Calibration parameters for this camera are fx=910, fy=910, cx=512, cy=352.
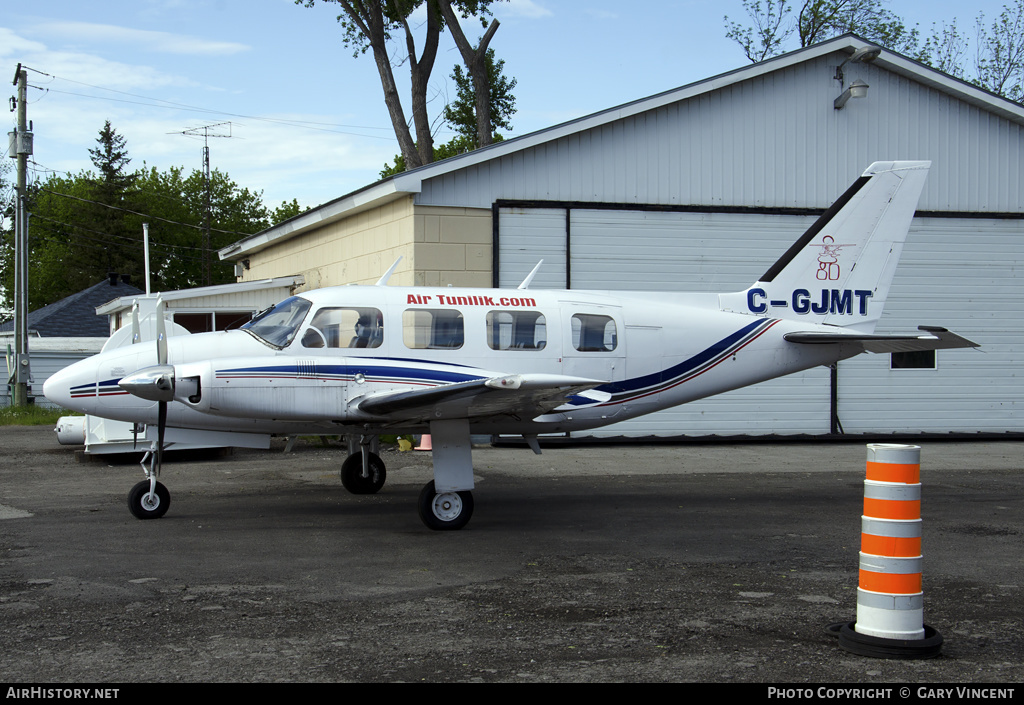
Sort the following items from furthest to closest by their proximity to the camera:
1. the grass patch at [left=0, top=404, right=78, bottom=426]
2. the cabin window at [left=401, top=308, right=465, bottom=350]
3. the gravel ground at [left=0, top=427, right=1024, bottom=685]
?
the grass patch at [left=0, top=404, right=78, bottom=426] → the cabin window at [left=401, top=308, right=465, bottom=350] → the gravel ground at [left=0, top=427, right=1024, bottom=685]

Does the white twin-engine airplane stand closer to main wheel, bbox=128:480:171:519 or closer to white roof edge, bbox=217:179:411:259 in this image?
main wheel, bbox=128:480:171:519

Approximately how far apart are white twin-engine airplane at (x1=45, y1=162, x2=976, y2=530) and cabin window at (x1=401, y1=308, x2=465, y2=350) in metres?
0.01

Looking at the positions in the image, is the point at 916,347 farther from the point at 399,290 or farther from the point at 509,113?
the point at 509,113

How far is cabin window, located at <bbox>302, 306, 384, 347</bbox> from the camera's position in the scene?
9.13 m

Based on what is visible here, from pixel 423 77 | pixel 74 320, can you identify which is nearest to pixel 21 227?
pixel 74 320

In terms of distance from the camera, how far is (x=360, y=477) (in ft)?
36.4

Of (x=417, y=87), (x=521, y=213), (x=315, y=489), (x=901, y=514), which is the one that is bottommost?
(x=315, y=489)

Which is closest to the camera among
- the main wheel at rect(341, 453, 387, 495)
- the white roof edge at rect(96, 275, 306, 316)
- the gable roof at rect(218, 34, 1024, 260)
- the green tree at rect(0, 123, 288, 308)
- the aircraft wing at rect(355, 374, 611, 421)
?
the aircraft wing at rect(355, 374, 611, 421)

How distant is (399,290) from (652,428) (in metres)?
8.51

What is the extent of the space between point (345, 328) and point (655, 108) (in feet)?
32.7

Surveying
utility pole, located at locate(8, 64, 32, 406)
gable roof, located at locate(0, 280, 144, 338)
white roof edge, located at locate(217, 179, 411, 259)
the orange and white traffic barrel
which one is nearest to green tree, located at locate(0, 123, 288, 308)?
gable roof, located at locate(0, 280, 144, 338)

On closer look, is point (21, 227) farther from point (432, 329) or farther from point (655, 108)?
point (432, 329)

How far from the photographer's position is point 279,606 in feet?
19.7

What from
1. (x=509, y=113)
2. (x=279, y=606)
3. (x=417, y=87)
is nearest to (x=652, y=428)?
(x=279, y=606)
